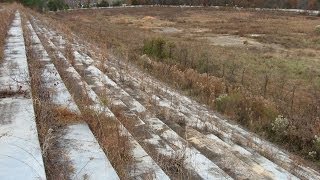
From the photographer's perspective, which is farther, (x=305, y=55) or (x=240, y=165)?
(x=305, y=55)

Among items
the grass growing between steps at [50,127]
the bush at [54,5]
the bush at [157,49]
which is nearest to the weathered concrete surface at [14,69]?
the grass growing between steps at [50,127]

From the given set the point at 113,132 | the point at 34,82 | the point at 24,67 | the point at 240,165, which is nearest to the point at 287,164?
the point at 240,165

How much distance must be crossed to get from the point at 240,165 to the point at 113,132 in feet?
5.78

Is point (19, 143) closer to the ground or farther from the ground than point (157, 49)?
farther from the ground

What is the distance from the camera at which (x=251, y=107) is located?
971 cm

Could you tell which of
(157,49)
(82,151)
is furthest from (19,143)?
(157,49)

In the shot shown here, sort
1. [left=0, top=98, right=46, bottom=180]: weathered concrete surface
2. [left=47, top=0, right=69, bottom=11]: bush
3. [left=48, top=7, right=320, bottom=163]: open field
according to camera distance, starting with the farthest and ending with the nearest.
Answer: [left=47, top=0, right=69, bottom=11]: bush < [left=48, top=7, right=320, bottom=163]: open field < [left=0, top=98, right=46, bottom=180]: weathered concrete surface

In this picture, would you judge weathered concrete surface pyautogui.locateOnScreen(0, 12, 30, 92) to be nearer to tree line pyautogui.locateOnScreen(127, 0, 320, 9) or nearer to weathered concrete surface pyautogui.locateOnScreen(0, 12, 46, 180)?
weathered concrete surface pyautogui.locateOnScreen(0, 12, 46, 180)

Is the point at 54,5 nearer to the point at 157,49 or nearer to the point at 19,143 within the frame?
the point at 157,49

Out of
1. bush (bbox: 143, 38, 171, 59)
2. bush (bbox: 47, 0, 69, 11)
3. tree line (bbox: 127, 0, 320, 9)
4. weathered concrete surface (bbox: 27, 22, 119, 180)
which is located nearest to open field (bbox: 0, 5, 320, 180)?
weathered concrete surface (bbox: 27, 22, 119, 180)

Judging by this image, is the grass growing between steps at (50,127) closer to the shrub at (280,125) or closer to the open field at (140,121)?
the open field at (140,121)

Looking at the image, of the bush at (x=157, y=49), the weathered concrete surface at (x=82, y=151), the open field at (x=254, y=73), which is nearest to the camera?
the weathered concrete surface at (x=82, y=151)

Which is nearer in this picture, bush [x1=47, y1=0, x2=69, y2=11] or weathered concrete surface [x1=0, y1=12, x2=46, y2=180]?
weathered concrete surface [x1=0, y1=12, x2=46, y2=180]

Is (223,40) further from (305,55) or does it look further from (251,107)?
(251,107)
